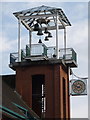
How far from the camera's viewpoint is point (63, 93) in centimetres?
3675

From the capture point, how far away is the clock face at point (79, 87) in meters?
36.6

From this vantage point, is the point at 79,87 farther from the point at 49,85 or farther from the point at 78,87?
the point at 49,85

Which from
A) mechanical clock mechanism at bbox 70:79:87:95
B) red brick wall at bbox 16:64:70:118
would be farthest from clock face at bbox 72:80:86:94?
red brick wall at bbox 16:64:70:118

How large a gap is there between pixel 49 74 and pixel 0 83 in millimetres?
4022

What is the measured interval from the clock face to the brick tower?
2.36 feet

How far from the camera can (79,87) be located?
3681cm

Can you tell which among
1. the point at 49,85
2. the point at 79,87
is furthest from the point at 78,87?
the point at 49,85

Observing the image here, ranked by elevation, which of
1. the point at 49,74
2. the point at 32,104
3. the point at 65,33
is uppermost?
the point at 65,33

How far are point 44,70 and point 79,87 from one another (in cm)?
323

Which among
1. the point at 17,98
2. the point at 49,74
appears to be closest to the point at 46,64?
the point at 49,74

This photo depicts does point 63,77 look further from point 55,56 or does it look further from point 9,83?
point 9,83

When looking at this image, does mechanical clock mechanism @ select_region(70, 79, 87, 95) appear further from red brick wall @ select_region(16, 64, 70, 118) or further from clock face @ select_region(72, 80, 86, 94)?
red brick wall @ select_region(16, 64, 70, 118)

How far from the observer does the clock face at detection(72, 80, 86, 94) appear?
36625 millimetres

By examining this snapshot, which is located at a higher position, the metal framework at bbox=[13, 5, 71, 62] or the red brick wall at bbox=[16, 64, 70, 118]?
the metal framework at bbox=[13, 5, 71, 62]
